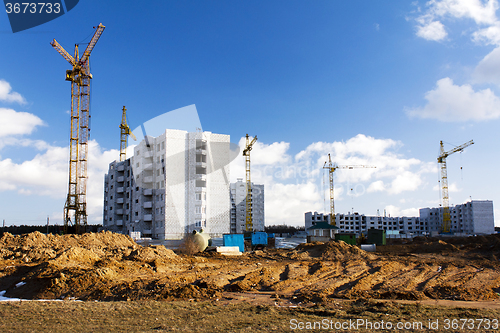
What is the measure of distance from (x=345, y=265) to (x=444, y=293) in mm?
9266

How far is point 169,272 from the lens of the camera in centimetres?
1909

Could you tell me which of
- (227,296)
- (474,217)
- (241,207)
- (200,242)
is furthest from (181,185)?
(474,217)

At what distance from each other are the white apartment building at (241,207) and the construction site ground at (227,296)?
362 feet

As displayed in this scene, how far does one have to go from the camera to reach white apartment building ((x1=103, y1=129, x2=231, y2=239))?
64.4m

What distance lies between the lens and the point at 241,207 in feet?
452

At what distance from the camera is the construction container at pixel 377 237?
145ft

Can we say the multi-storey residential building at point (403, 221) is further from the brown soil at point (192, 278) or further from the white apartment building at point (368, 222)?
the brown soil at point (192, 278)

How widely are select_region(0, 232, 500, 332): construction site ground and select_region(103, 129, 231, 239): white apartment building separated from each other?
137 feet

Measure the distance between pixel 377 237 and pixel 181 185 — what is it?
1378 inches

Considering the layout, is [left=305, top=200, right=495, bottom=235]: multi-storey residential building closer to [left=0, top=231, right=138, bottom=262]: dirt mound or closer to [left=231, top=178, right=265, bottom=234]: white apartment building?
[left=231, top=178, right=265, bottom=234]: white apartment building

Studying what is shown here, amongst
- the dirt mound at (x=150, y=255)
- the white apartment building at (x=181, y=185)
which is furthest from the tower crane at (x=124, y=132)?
the dirt mound at (x=150, y=255)

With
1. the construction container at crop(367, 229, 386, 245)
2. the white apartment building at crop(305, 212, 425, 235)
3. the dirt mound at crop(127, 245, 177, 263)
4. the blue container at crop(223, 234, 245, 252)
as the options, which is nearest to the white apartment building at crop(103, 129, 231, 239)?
the construction container at crop(367, 229, 386, 245)

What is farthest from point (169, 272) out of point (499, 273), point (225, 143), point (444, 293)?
point (225, 143)

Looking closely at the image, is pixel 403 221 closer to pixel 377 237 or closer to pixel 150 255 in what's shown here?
pixel 377 237
